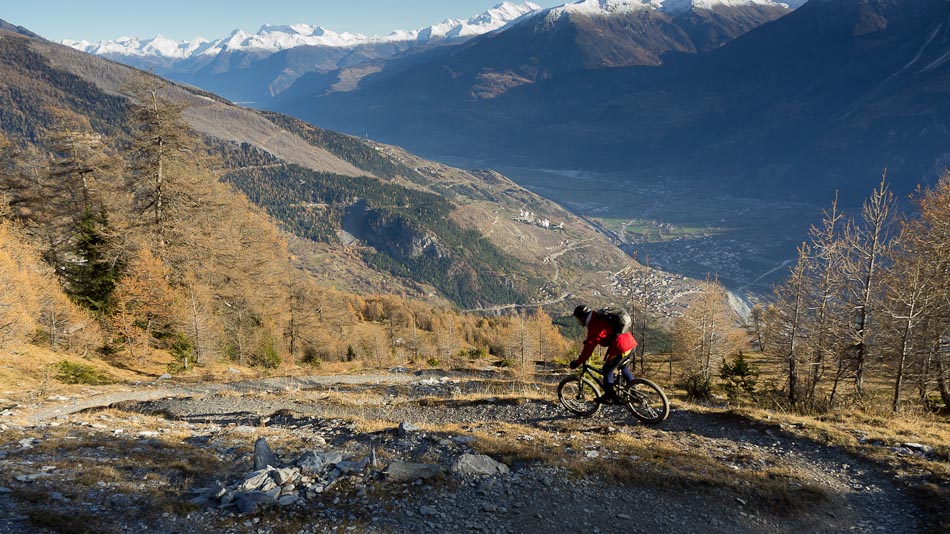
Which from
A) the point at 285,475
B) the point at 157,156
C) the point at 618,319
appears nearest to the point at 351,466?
the point at 285,475

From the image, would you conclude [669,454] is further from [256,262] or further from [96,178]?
[96,178]

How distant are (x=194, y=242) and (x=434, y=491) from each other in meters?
36.9

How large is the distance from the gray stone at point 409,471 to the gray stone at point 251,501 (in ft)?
7.62

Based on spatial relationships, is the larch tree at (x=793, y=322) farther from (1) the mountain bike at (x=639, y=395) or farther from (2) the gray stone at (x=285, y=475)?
(2) the gray stone at (x=285, y=475)

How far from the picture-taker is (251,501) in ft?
27.7

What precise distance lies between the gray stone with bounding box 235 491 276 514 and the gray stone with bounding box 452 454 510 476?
148 inches

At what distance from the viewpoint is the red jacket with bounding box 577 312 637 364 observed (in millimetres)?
11547

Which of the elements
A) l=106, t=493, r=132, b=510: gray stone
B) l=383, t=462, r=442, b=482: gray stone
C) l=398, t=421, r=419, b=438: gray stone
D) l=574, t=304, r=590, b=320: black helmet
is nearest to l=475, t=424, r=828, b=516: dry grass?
l=383, t=462, r=442, b=482: gray stone

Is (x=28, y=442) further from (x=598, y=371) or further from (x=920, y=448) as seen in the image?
(x=920, y=448)

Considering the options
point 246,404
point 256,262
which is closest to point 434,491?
point 246,404

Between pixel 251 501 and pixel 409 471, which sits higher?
pixel 409 471

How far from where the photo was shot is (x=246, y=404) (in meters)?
21.0

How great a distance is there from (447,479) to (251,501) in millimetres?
3775

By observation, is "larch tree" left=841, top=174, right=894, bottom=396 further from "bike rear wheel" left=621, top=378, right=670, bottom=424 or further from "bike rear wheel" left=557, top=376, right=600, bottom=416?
"bike rear wheel" left=557, top=376, right=600, bottom=416
